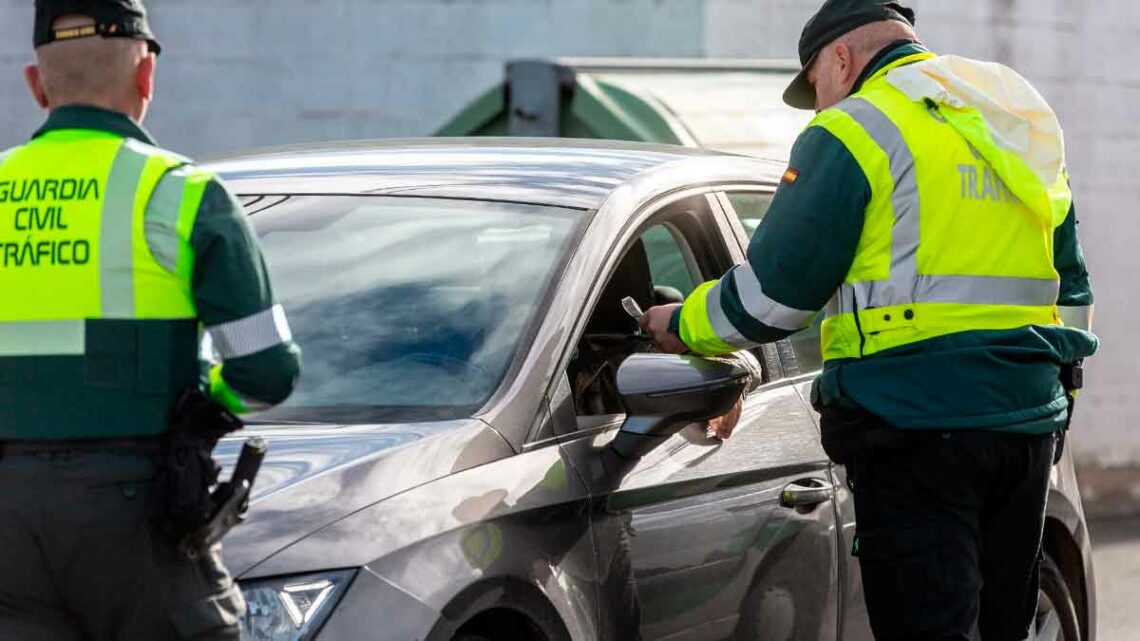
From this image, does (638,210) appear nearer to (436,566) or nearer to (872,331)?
(872,331)

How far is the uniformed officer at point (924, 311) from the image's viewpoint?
399 cm

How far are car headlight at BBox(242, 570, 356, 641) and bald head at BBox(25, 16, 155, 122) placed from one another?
74cm

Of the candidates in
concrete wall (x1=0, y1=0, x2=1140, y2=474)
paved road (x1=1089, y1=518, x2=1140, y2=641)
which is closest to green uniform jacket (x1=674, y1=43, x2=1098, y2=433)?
paved road (x1=1089, y1=518, x2=1140, y2=641)

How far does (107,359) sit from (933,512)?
1.70 m

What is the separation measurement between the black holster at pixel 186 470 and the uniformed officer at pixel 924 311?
1354mm

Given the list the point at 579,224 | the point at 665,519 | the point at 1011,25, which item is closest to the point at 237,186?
the point at 579,224

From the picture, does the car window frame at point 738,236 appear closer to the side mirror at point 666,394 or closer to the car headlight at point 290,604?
the side mirror at point 666,394

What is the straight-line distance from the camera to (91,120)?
3053 millimetres

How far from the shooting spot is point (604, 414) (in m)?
4.18

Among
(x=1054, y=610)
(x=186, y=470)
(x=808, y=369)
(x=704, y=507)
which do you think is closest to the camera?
(x=186, y=470)

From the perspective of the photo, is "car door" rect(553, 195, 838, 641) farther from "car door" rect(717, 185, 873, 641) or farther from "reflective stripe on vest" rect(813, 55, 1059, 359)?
"reflective stripe on vest" rect(813, 55, 1059, 359)

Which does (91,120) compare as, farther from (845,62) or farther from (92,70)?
(845,62)

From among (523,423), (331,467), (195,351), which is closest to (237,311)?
(195,351)

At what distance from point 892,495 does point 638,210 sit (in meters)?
0.81
